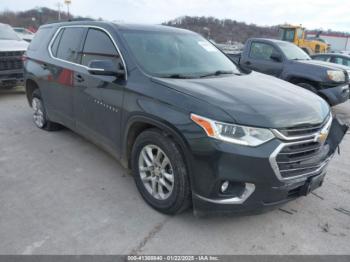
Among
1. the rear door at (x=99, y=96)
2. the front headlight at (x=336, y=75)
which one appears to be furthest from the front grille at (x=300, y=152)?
the front headlight at (x=336, y=75)

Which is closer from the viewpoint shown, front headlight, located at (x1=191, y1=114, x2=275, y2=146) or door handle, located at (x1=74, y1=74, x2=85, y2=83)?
front headlight, located at (x1=191, y1=114, x2=275, y2=146)

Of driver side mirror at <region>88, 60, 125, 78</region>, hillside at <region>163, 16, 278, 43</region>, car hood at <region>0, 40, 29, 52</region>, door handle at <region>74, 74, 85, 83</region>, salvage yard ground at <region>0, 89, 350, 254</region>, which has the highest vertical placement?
hillside at <region>163, 16, 278, 43</region>

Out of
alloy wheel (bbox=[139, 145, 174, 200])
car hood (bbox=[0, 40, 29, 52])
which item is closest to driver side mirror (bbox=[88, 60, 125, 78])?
alloy wheel (bbox=[139, 145, 174, 200])

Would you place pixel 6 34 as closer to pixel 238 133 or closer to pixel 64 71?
pixel 64 71

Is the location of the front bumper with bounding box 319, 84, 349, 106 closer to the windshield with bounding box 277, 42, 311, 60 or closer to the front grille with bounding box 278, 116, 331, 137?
the windshield with bounding box 277, 42, 311, 60

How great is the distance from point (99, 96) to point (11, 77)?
5.31 m

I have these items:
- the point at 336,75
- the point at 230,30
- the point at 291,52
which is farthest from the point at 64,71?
the point at 230,30

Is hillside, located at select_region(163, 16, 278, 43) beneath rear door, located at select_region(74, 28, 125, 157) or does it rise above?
above

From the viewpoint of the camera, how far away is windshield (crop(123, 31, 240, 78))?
3.29 meters

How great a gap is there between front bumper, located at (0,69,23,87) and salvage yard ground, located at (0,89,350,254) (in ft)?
14.0

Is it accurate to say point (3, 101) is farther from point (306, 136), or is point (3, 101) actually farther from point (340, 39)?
point (340, 39)

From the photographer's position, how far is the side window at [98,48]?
11.5 ft

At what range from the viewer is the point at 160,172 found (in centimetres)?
297

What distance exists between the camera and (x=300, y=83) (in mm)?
7543
